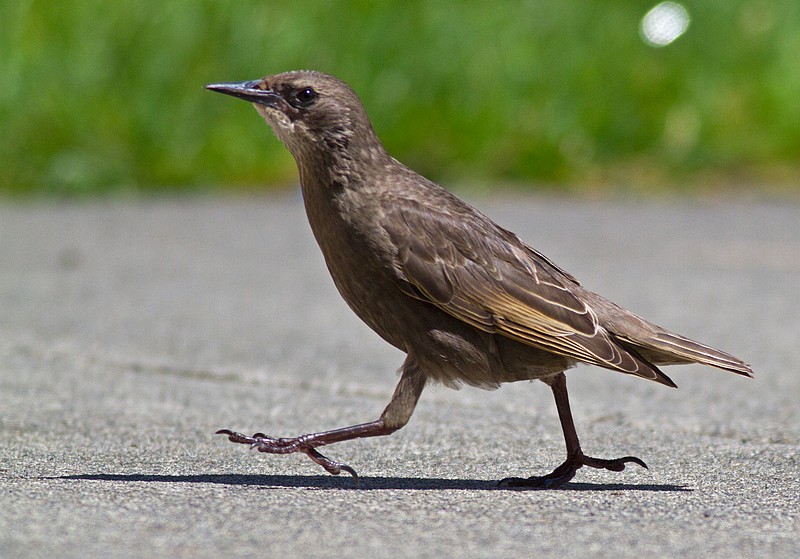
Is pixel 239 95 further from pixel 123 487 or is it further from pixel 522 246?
pixel 123 487

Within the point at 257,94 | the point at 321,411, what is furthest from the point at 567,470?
the point at 257,94

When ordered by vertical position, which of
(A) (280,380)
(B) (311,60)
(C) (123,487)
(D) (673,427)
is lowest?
(C) (123,487)

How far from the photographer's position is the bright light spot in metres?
13.6

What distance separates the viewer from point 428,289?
4.39m

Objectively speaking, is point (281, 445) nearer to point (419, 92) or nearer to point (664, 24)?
point (419, 92)

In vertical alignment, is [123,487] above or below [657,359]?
below

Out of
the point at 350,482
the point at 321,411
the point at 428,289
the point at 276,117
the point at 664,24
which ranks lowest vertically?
the point at 350,482

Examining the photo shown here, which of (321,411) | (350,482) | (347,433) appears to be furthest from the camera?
(321,411)

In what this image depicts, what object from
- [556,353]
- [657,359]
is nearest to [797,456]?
[657,359]

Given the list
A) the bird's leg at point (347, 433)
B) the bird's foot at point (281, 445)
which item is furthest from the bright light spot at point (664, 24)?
the bird's foot at point (281, 445)

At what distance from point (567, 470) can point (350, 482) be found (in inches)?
26.7

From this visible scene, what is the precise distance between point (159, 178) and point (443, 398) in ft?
21.4

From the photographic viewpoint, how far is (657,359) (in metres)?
4.71

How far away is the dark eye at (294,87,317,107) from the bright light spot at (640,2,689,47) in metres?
9.36
